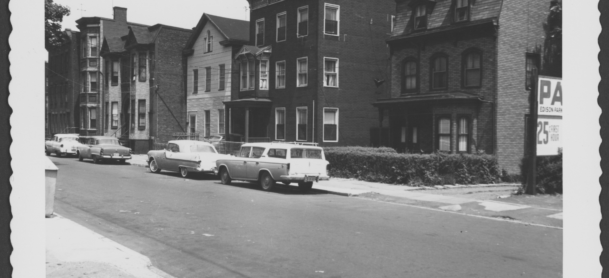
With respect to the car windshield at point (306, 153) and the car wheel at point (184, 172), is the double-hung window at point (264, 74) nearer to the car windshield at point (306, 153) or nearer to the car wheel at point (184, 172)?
the car wheel at point (184, 172)

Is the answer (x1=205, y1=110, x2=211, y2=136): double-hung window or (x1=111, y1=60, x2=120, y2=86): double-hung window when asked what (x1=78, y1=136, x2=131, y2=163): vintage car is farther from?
(x1=111, y1=60, x2=120, y2=86): double-hung window

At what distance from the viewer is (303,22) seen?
34.0 m

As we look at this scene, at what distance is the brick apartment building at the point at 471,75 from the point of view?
25594mm

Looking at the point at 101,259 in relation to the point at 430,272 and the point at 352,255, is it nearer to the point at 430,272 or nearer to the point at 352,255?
the point at 352,255

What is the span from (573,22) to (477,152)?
23782 mm

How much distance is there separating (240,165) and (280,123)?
14.8 metres

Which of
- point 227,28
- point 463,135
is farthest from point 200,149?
point 227,28

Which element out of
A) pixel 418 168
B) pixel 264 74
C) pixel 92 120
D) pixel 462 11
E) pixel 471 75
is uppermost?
pixel 462 11

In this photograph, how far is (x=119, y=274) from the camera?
284 inches

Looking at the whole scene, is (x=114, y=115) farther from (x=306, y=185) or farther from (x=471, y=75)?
(x=471, y=75)

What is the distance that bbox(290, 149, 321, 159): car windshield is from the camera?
19958mm

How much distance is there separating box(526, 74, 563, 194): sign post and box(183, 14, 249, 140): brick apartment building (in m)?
26.0

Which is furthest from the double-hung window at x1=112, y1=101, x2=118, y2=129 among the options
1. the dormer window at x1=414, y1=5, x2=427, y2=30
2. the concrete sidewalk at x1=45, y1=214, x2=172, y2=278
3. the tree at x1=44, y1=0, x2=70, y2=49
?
the tree at x1=44, y1=0, x2=70, y2=49

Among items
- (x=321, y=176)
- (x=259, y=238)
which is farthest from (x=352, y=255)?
(x=321, y=176)
